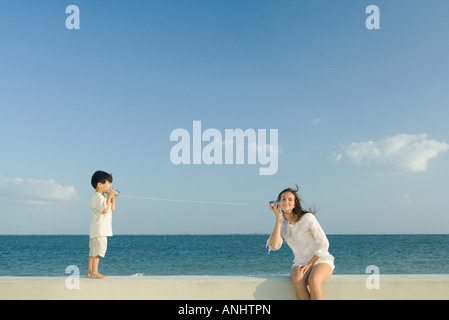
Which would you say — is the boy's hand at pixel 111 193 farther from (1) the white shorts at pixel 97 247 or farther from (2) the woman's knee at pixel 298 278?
(2) the woman's knee at pixel 298 278

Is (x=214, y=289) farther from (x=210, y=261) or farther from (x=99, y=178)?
(x=210, y=261)

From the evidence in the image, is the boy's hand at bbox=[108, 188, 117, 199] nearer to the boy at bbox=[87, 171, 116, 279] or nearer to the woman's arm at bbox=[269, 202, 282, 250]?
the boy at bbox=[87, 171, 116, 279]

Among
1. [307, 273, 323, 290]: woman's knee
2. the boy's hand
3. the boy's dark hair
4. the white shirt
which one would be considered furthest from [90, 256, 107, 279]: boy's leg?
[307, 273, 323, 290]: woman's knee

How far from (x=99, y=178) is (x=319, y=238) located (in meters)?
2.10

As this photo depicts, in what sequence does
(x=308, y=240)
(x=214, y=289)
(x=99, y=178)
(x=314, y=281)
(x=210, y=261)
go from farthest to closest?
(x=210, y=261) < (x=99, y=178) < (x=308, y=240) < (x=214, y=289) < (x=314, y=281)

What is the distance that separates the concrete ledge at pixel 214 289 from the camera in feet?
10.0

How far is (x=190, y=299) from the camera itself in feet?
10.0

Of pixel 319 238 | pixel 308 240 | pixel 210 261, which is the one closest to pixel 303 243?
pixel 308 240

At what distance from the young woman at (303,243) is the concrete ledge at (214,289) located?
14 centimetres

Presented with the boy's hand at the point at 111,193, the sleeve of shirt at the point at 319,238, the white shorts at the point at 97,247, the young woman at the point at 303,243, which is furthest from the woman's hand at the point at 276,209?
the white shorts at the point at 97,247

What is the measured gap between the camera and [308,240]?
324 cm
